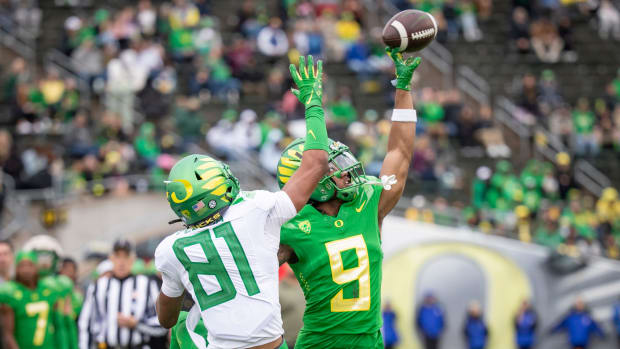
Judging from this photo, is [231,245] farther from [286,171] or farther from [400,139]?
[400,139]

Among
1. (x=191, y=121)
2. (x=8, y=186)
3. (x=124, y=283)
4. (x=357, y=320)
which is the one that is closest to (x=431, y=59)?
(x=191, y=121)

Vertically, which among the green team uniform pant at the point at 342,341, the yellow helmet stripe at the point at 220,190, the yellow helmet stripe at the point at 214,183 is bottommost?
the green team uniform pant at the point at 342,341

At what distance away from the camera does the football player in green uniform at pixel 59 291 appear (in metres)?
7.87

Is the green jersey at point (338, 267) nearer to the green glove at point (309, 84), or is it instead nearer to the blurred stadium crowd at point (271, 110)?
the green glove at point (309, 84)

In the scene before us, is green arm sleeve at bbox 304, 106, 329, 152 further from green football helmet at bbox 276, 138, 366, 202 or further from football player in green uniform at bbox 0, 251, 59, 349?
football player in green uniform at bbox 0, 251, 59, 349

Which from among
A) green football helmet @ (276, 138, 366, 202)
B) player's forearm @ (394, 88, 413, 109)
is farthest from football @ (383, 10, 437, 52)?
green football helmet @ (276, 138, 366, 202)

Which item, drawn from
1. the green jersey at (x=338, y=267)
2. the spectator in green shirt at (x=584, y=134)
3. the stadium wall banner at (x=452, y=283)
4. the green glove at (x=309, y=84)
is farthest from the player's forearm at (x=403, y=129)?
the spectator in green shirt at (x=584, y=134)

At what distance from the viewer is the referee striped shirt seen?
25.6ft

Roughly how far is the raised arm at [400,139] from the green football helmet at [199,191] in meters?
1.22

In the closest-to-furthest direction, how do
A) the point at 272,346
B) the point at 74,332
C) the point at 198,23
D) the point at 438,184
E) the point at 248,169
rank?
1. the point at 272,346
2. the point at 74,332
3. the point at 248,169
4. the point at 438,184
5. the point at 198,23

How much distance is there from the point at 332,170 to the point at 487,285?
1027 cm

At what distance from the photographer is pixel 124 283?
315 inches

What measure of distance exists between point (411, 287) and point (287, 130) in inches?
143

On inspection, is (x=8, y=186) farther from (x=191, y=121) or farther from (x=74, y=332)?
(x=74, y=332)
